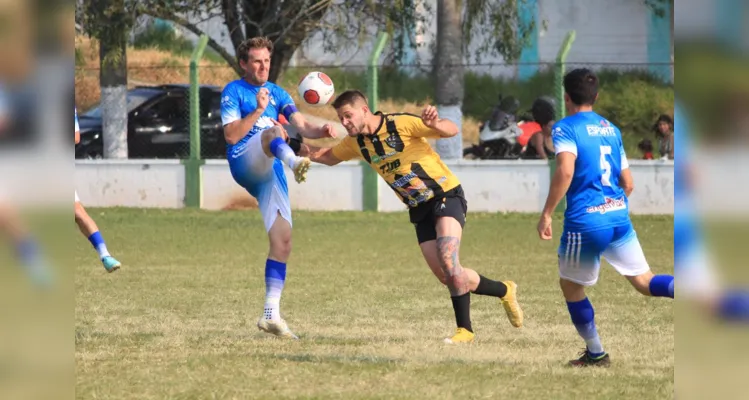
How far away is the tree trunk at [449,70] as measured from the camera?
20281 millimetres

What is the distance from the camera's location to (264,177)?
8539 millimetres

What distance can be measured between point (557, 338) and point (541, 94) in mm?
15164

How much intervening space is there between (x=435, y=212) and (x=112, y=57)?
46.4ft

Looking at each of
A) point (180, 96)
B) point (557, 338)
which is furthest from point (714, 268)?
point (180, 96)

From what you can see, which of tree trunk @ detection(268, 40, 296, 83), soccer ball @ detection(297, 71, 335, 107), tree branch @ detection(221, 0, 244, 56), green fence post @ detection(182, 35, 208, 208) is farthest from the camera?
tree branch @ detection(221, 0, 244, 56)

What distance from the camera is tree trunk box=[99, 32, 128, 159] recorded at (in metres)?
21.1

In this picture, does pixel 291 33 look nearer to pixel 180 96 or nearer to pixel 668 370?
pixel 180 96

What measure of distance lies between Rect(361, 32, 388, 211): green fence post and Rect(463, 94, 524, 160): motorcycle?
7.78ft

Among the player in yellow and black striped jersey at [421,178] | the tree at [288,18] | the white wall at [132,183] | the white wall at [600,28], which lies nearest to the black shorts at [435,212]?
the player in yellow and black striped jersey at [421,178]

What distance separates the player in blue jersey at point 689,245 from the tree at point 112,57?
18.6 metres

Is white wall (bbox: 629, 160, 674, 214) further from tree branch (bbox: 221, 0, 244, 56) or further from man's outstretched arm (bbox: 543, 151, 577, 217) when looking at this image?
man's outstretched arm (bbox: 543, 151, 577, 217)

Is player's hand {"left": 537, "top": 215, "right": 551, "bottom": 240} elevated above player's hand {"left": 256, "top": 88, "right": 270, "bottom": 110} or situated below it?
below

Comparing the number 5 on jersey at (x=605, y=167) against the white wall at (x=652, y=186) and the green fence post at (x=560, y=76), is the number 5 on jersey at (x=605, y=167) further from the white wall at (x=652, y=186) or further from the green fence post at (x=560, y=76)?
the white wall at (x=652, y=186)

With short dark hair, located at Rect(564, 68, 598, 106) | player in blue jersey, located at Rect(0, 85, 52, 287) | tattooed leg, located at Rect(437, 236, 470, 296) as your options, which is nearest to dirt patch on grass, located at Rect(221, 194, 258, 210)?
tattooed leg, located at Rect(437, 236, 470, 296)
